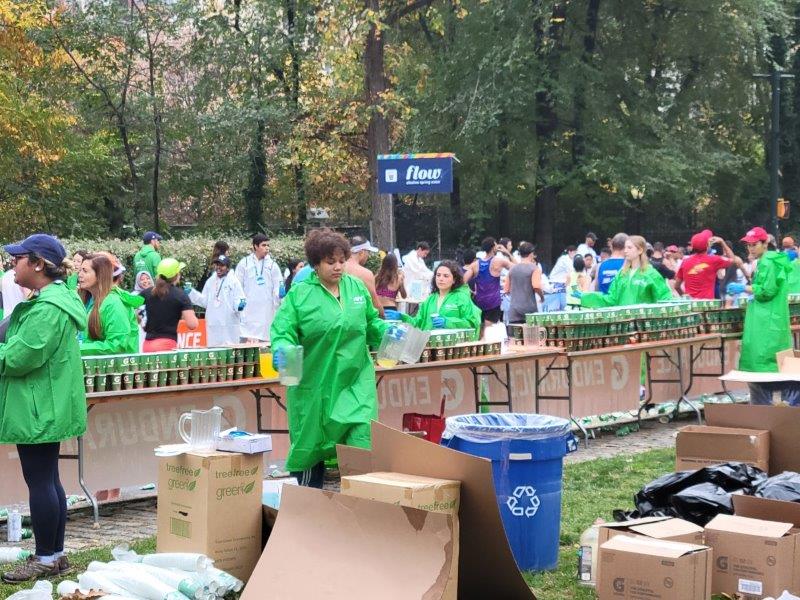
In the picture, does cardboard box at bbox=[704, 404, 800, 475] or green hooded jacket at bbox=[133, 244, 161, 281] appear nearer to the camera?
cardboard box at bbox=[704, 404, 800, 475]

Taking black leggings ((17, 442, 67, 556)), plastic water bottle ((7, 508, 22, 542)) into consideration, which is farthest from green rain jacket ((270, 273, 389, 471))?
plastic water bottle ((7, 508, 22, 542))

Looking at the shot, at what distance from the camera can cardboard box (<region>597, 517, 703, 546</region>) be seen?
5.78 meters

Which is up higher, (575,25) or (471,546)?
(575,25)

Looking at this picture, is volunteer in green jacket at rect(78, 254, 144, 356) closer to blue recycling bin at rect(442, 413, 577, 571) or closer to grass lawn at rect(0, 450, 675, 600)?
grass lawn at rect(0, 450, 675, 600)

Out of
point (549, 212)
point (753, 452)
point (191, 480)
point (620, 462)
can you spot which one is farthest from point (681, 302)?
point (549, 212)

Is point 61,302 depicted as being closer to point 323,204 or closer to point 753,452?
point 753,452

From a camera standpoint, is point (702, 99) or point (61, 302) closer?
point (61, 302)

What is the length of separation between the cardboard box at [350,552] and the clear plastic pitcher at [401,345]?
257 centimetres

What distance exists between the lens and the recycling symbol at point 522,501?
660 cm

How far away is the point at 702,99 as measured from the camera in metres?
35.4

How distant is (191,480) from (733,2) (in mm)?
30015

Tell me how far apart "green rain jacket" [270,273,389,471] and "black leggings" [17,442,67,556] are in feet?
4.38

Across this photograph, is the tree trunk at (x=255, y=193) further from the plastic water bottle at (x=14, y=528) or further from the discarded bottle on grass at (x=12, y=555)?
the discarded bottle on grass at (x=12, y=555)

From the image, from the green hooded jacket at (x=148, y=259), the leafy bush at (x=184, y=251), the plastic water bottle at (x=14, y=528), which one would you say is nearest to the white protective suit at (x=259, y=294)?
the green hooded jacket at (x=148, y=259)
